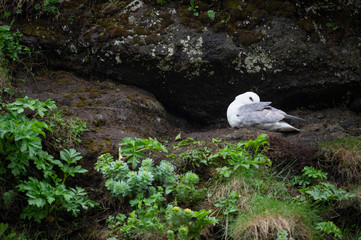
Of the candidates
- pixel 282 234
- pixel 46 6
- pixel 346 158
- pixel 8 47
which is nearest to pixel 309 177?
pixel 346 158

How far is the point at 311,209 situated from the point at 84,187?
2.15m

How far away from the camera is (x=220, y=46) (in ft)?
16.8

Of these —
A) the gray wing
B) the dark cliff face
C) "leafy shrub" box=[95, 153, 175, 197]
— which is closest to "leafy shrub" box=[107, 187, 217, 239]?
"leafy shrub" box=[95, 153, 175, 197]

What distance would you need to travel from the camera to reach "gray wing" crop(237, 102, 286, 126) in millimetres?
4609

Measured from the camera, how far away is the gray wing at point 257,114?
4.61 metres

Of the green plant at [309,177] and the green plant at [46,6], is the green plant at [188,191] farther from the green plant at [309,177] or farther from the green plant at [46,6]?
the green plant at [46,6]

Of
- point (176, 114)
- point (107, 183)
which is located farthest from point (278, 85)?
point (107, 183)

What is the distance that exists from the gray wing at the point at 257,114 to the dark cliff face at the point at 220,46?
0.69 m

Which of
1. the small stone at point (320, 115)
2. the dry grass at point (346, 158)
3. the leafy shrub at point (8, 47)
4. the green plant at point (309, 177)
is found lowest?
the green plant at point (309, 177)

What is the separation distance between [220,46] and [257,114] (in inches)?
44.3

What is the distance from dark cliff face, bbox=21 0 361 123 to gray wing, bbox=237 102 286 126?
692 mm

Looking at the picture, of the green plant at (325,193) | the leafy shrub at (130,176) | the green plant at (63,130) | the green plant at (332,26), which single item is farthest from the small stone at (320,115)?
the green plant at (63,130)

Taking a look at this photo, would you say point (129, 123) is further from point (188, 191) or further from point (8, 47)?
point (8, 47)

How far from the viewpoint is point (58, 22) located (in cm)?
531
